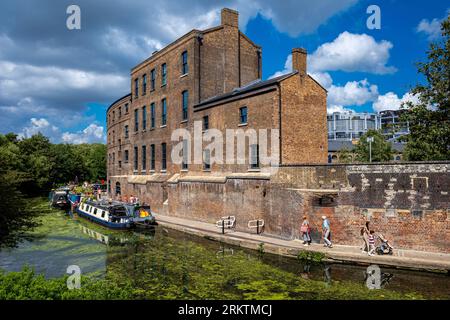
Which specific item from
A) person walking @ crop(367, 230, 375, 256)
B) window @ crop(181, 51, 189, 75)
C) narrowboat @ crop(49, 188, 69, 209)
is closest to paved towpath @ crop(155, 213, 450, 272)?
person walking @ crop(367, 230, 375, 256)

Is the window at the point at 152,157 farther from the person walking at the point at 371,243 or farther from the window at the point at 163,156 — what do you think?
the person walking at the point at 371,243

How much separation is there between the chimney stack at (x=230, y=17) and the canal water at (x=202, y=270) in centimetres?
1635

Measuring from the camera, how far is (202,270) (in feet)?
40.1

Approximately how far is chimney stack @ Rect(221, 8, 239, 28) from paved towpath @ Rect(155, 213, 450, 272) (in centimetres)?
1567

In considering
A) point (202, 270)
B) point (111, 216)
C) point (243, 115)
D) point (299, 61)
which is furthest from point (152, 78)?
point (202, 270)

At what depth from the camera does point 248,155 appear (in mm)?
19047

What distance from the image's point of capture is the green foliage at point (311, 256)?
13.1 meters

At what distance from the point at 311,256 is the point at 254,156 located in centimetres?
702

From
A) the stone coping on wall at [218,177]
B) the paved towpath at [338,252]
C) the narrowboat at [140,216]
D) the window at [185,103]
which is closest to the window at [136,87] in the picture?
the window at [185,103]

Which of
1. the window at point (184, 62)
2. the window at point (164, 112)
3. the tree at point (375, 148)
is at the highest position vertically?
the window at point (184, 62)

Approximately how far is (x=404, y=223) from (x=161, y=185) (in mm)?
17894

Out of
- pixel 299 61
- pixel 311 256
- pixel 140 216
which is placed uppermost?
pixel 299 61

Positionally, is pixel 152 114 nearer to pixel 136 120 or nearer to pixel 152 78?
pixel 152 78
